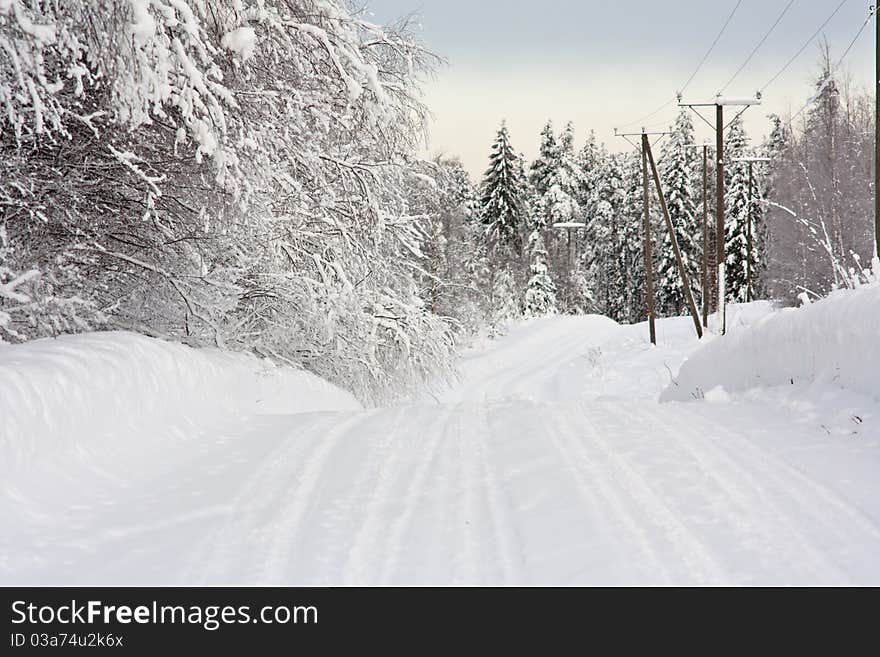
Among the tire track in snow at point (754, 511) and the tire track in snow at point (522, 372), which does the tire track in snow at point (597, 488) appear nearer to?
the tire track in snow at point (754, 511)

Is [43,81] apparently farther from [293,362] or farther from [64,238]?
[293,362]

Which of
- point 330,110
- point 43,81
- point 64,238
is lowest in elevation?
point 64,238

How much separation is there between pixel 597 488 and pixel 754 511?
2.91 feet

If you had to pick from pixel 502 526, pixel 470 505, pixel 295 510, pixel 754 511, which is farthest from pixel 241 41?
pixel 754 511

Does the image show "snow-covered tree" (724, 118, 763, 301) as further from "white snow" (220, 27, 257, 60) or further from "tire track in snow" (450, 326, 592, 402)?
"white snow" (220, 27, 257, 60)

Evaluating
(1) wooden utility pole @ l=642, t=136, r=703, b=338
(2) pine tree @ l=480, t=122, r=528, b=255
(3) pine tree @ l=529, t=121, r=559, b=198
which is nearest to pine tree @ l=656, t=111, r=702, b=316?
(3) pine tree @ l=529, t=121, r=559, b=198

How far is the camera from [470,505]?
14.4 ft

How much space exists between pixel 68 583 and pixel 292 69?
6226 mm

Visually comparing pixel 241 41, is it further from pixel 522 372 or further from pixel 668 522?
pixel 522 372

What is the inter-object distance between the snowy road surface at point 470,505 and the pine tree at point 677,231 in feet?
165

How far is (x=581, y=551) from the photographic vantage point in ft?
11.8

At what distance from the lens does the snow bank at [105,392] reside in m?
4.70
